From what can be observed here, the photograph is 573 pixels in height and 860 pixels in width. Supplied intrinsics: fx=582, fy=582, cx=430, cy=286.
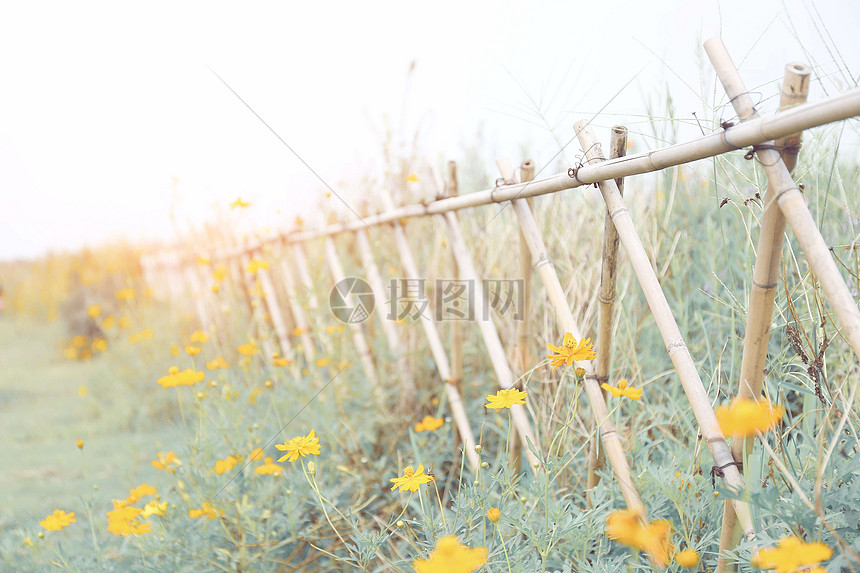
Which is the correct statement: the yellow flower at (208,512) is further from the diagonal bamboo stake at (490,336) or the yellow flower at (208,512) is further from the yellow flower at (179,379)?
the diagonal bamboo stake at (490,336)

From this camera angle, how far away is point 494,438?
196 cm

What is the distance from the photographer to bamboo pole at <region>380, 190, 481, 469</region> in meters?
1.77

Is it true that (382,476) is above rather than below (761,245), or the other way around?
below

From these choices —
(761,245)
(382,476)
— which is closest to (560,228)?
(382,476)

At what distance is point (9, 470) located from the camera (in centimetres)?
277

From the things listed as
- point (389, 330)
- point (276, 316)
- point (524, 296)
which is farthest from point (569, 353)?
point (276, 316)

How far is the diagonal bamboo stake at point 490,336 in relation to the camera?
156 centimetres

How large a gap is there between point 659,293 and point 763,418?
467mm

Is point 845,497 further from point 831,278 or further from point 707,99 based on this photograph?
point 707,99

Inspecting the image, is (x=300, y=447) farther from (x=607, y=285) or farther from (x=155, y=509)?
(x=607, y=285)

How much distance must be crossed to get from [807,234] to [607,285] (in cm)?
46

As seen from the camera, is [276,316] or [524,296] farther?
[276,316]

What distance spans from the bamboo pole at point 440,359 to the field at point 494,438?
0.06m

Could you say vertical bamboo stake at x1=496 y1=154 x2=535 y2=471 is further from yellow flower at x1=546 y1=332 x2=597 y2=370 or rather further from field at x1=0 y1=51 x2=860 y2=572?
yellow flower at x1=546 y1=332 x2=597 y2=370
